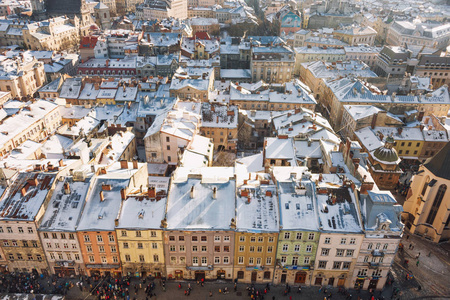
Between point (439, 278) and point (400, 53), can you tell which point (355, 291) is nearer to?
point (439, 278)

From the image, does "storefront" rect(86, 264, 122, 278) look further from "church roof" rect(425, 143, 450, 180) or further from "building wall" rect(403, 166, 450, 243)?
"church roof" rect(425, 143, 450, 180)

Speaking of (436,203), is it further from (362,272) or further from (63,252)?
(63,252)

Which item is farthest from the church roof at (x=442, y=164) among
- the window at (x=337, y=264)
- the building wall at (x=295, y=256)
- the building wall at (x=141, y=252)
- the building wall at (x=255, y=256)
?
the building wall at (x=141, y=252)

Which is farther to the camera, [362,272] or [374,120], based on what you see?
[374,120]

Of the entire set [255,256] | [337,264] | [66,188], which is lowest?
[337,264]

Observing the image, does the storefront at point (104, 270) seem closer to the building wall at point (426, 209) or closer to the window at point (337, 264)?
the window at point (337, 264)

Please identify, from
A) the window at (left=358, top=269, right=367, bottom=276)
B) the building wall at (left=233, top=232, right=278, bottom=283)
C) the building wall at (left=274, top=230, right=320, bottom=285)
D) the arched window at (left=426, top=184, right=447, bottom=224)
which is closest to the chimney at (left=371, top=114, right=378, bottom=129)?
the arched window at (left=426, top=184, right=447, bottom=224)

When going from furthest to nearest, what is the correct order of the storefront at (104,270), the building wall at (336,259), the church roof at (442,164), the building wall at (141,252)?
the church roof at (442,164) → the storefront at (104,270) → the building wall at (141,252) → the building wall at (336,259)

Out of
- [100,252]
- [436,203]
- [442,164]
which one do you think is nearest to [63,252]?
[100,252]
